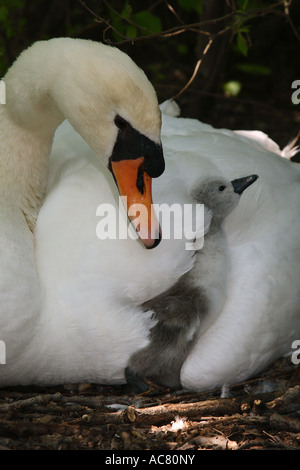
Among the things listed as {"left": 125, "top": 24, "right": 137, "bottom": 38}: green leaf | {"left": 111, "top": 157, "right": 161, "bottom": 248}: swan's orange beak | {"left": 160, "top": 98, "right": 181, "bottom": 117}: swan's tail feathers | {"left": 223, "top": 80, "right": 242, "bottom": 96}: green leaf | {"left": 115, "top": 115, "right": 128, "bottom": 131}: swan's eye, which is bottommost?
{"left": 111, "top": 157, "right": 161, "bottom": 248}: swan's orange beak

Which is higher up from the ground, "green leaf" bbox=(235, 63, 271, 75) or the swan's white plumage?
"green leaf" bbox=(235, 63, 271, 75)

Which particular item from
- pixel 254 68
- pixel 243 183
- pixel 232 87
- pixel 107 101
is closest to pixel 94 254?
pixel 107 101

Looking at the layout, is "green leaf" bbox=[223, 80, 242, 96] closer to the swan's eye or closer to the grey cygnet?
the grey cygnet

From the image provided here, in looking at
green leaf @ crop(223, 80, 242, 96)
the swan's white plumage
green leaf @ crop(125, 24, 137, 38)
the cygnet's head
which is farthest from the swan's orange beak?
green leaf @ crop(223, 80, 242, 96)

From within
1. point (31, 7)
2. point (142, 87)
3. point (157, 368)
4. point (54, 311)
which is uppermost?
point (31, 7)

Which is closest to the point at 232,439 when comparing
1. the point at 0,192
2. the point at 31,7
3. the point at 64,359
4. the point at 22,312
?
the point at 64,359

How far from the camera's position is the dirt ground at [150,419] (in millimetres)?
3484

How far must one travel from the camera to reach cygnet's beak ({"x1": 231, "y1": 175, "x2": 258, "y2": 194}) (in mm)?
4227

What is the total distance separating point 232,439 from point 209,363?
→ 507 mm

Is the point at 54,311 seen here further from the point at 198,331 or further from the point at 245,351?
the point at 245,351

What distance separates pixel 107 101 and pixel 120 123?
0.41 ft

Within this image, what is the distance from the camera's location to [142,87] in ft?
11.1

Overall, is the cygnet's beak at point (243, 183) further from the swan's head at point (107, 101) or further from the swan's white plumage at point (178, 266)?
the swan's head at point (107, 101)

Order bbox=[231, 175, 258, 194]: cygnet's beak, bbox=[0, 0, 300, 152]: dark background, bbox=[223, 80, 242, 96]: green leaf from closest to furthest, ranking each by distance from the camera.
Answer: bbox=[231, 175, 258, 194]: cygnet's beak, bbox=[0, 0, 300, 152]: dark background, bbox=[223, 80, 242, 96]: green leaf
